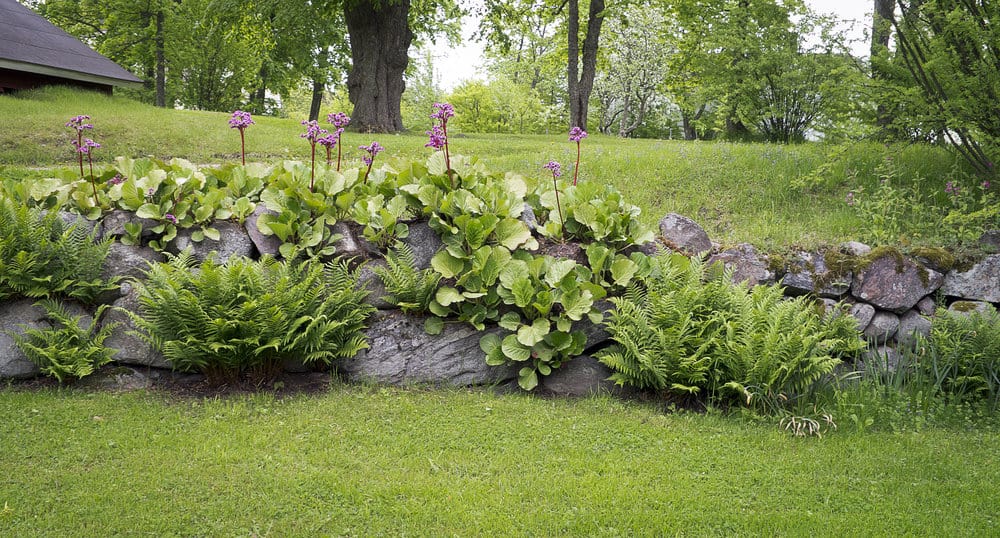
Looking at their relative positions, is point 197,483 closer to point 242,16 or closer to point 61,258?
point 61,258

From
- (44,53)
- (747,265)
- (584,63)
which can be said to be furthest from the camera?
(584,63)

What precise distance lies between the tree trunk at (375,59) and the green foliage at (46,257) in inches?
387

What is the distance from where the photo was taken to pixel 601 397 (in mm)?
4672

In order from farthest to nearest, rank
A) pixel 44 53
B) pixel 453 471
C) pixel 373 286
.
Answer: pixel 44 53, pixel 373 286, pixel 453 471

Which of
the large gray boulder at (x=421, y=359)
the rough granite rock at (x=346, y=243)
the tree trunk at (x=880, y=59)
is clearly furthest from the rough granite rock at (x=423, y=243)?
the tree trunk at (x=880, y=59)

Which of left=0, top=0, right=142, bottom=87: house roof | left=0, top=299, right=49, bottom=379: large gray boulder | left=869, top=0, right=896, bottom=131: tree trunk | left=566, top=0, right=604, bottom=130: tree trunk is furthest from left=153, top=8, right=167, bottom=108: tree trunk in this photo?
left=869, top=0, right=896, bottom=131: tree trunk

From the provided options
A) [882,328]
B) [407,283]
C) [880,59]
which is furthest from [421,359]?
[880,59]

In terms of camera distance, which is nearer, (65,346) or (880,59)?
(65,346)

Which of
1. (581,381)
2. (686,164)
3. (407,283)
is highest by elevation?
(686,164)

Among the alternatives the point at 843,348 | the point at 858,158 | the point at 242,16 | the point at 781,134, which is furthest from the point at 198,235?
the point at 242,16

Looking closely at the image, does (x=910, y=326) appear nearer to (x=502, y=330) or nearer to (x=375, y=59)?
(x=502, y=330)

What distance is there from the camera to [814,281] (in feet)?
18.9

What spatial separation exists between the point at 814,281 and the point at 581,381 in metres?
2.46

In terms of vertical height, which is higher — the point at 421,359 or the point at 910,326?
the point at 910,326
